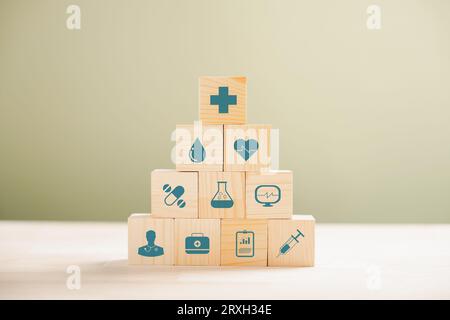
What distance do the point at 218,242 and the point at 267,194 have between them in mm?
333

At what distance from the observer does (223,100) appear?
3105 millimetres

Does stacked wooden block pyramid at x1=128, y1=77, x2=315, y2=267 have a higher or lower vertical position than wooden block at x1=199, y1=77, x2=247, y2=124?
lower

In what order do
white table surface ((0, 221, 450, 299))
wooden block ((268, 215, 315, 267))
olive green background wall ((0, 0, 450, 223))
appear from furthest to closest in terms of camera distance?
olive green background wall ((0, 0, 450, 223)) → wooden block ((268, 215, 315, 267)) → white table surface ((0, 221, 450, 299))

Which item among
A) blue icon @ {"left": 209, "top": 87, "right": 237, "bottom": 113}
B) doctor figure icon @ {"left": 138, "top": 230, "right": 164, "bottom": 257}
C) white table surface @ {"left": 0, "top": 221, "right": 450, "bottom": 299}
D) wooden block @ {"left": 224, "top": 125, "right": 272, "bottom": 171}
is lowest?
white table surface @ {"left": 0, "top": 221, "right": 450, "bottom": 299}

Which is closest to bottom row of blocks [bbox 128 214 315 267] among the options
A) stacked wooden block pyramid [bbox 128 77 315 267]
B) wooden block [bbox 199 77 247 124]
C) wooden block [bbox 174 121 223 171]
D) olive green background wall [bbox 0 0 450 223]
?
stacked wooden block pyramid [bbox 128 77 315 267]

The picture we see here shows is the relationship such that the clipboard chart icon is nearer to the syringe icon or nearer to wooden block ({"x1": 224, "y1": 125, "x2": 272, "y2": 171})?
the syringe icon

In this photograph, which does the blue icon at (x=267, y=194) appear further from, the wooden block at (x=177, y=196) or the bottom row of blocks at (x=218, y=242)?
the wooden block at (x=177, y=196)

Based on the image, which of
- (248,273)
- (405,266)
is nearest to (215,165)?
(248,273)

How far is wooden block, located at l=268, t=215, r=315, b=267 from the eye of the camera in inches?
121

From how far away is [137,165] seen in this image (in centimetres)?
504

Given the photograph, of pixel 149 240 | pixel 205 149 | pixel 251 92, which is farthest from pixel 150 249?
pixel 251 92

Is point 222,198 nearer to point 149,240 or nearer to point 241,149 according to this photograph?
point 241,149

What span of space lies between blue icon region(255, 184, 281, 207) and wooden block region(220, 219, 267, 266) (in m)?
0.10

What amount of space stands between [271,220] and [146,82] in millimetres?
2291
